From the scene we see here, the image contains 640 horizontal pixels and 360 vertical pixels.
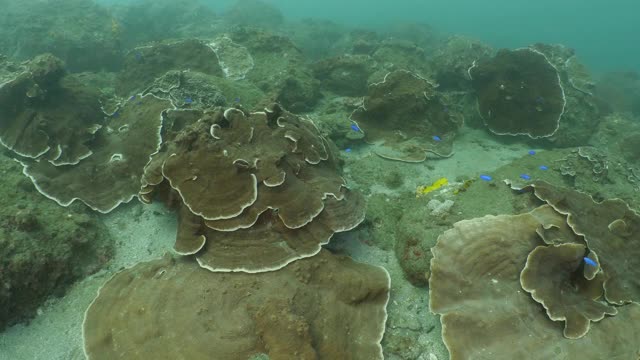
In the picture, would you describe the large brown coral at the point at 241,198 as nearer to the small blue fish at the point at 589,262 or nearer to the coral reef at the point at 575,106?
the small blue fish at the point at 589,262

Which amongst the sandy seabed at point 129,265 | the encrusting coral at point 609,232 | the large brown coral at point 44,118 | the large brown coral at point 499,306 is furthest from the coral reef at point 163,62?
the encrusting coral at point 609,232

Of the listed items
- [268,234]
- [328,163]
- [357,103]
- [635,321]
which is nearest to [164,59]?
[357,103]

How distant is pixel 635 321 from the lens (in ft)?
12.2

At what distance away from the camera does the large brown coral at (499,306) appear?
3.59m

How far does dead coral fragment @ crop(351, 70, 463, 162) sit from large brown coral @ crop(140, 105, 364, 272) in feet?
11.8

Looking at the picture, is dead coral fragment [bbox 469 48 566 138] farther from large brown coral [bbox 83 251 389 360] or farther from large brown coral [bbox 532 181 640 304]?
large brown coral [bbox 83 251 389 360]

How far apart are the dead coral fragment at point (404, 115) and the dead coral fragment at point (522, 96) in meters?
1.44

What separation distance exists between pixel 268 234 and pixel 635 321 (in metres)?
3.95

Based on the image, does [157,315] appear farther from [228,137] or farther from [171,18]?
[171,18]

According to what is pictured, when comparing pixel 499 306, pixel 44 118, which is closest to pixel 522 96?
pixel 499 306

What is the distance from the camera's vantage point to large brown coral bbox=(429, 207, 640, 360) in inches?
141

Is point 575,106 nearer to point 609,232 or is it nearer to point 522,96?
point 522,96

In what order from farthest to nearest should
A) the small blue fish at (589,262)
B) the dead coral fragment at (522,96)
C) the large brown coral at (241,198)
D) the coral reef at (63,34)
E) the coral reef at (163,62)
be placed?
the coral reef at (63,34) → the coral reef at (163,62) → the dead coral fragment at (522,96) → the large brown coral at (241,198) → the small blue fish at (589,262)

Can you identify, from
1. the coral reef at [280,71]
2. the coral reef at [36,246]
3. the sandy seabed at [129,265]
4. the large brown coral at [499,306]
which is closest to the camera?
the large brown coral at [499,306]
